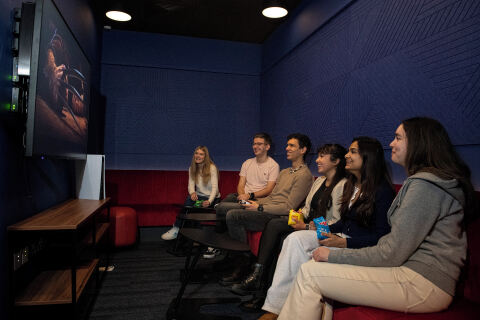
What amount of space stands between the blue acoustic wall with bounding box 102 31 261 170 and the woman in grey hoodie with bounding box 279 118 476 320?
166 inches

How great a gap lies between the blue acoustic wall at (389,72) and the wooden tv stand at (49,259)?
2.38 metres

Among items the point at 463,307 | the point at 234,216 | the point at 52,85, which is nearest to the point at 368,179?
the point at 463,307

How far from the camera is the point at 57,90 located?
2.33 m

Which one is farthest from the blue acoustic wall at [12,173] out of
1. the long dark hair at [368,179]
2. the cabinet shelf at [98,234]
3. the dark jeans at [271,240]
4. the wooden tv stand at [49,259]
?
the long dark hair at [368,179]

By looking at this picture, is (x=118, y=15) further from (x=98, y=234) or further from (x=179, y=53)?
(x=98, y=234)

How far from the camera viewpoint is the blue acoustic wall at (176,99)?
5.31 metres

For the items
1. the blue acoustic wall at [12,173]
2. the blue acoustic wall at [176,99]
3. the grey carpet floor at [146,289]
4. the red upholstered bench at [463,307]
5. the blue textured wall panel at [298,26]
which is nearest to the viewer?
the red upholstered bench at [463,307]

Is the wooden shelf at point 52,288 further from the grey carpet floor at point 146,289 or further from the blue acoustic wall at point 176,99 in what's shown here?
the blue acoustic wall at point 176,99

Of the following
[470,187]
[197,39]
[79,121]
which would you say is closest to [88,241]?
[79,121]

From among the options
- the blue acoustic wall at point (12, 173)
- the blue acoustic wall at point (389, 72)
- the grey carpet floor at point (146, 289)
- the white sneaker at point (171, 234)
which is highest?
the blue acoustic wall at point (389, 72)

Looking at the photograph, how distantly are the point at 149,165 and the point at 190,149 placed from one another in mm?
718

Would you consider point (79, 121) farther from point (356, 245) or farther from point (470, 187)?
point (470, 187)

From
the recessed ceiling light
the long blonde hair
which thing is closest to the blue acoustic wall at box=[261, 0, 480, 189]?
the long blonde hair

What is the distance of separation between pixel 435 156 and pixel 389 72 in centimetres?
135
